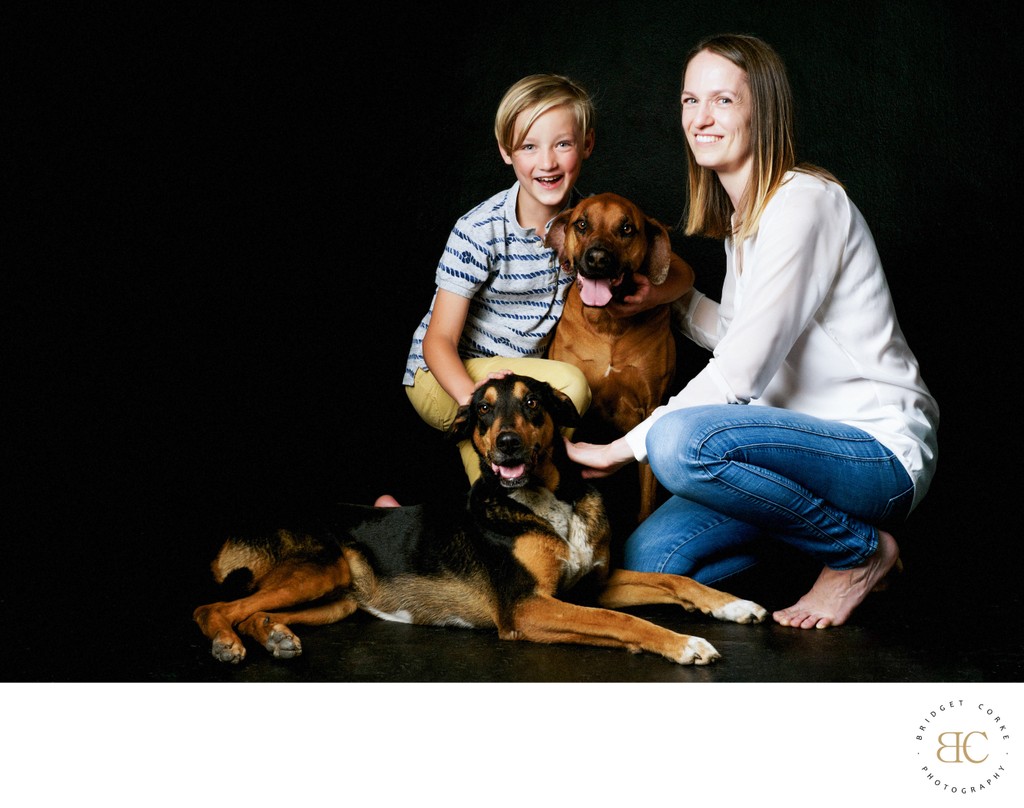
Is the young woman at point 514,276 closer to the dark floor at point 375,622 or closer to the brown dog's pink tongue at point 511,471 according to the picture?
the brown dog's pink tongue at point 511,471

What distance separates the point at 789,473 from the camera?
10.0 feet

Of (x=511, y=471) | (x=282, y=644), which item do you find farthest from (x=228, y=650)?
(x=511, y=471)

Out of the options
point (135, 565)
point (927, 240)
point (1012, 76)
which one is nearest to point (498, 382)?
point (135, 565)

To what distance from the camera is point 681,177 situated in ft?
16.4

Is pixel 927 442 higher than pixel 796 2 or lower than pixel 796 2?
lower

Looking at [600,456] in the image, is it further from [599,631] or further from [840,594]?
[840,594]

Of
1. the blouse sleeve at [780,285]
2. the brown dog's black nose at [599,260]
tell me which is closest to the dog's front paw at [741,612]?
the blouse sleeve at [780,285]

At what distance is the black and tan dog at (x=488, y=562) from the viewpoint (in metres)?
3.12

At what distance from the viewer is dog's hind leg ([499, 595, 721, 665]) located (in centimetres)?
285

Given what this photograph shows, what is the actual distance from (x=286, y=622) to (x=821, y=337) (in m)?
1.85

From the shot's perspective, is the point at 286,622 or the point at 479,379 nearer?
the point at 286,622

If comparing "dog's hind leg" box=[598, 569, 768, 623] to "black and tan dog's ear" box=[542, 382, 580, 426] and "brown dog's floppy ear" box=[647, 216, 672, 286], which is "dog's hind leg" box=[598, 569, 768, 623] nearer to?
"black and tan dog's ear" box=[542, 382, 580, 426]

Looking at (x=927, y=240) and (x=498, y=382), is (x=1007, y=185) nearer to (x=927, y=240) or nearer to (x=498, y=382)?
(x=927, y=240)

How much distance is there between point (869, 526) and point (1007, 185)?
7.89ft
